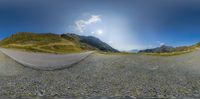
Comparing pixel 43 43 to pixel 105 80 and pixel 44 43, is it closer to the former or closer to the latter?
pixel 44 43

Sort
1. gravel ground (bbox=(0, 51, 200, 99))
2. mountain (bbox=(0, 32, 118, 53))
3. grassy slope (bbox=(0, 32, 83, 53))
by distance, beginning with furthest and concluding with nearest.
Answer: mountain (bbox=(0, 32, 118, 53)) → grassy slope (bbox=(0, 32, 83, 53)) → gravel ground (bbox=(0, 51, 200, 99))

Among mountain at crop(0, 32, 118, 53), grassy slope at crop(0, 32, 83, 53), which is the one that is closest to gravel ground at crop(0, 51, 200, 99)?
grassy slope at crop(0, 32, 83, 53)

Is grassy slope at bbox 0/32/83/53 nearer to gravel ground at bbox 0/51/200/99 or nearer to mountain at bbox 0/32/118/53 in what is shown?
mountain at bbox 0/32/118/53

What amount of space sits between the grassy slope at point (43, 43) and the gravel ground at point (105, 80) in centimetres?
4431

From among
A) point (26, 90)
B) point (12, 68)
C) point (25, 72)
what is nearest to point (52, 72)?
point (25, 72)

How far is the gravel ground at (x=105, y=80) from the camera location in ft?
Answer: 91.4

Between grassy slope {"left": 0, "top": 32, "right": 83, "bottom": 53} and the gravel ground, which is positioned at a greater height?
grassy slope {"left": 0, "top": 32, "right": 83, "bottom": 53}

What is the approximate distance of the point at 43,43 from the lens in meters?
116

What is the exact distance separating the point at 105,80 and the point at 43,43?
8221cm

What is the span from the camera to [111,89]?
30.0 meters

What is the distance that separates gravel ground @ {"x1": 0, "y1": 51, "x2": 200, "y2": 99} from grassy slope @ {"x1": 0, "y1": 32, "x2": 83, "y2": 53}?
44.3m

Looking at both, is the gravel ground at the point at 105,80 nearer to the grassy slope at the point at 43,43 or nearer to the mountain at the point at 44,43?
the grassy slope at the point at 43,43

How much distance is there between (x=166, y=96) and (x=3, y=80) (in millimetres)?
21585

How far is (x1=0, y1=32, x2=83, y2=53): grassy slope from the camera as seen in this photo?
10319 cm
